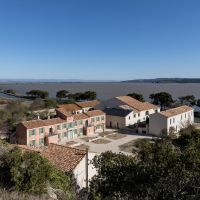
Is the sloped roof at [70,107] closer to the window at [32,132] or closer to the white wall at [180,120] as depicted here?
the window at [32,132]

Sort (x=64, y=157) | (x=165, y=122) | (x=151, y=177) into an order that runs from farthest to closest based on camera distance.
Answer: (x=165, y=122)
(x=64, y=157)
(x=151, y=177)

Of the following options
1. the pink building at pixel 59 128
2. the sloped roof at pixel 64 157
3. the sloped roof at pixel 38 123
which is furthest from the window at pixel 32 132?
the sloped roof at pixel 64 157

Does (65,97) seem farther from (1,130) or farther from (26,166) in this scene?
(26,166)

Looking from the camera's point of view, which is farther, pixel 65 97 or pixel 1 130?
pixel 65 97

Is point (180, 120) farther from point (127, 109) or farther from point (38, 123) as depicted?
point (38, 123)

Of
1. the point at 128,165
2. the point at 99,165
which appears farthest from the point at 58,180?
the point at 128,165

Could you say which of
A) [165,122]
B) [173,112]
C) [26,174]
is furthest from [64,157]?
[173,112]
